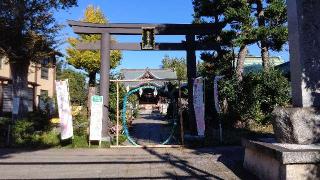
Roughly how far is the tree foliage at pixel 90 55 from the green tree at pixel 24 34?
66.3 ft

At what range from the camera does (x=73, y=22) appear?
15.6m

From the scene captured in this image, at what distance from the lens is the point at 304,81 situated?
7.91 m

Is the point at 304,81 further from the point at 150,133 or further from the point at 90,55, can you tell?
the point at 90,55

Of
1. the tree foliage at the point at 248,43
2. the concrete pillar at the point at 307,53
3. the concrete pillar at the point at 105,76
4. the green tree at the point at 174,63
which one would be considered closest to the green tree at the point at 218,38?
the tree foliage at the point at 248,43

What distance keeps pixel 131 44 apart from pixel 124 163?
21.2 feet

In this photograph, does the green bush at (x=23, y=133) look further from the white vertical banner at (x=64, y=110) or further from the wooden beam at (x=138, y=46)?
the wooden beam at (x=138, y=46)

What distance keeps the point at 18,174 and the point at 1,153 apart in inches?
165

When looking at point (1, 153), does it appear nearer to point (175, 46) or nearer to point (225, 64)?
point (175, 46)

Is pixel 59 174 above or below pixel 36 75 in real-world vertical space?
below

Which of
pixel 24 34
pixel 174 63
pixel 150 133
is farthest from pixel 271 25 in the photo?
pixel 174 63

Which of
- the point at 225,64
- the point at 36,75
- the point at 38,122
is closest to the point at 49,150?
the point at 38,122

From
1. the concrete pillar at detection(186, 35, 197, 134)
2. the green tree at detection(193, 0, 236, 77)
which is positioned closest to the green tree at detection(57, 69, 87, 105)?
the green tree at detection(193, 0, 236, 77)

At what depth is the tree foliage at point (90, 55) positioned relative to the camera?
4006 centimetres

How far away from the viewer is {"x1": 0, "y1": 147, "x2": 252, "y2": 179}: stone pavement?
905 centimetres
